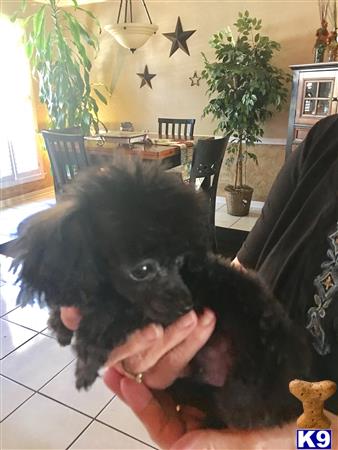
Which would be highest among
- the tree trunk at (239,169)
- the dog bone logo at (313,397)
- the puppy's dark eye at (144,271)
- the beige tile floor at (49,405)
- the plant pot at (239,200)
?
the puppy's dark eye at (144,271)

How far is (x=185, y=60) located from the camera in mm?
4238

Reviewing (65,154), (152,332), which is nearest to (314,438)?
(152,332)

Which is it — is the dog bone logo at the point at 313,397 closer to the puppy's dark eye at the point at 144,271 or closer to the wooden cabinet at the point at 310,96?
the puppy's dark eye at the point at 144,271

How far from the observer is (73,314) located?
0.57 metres

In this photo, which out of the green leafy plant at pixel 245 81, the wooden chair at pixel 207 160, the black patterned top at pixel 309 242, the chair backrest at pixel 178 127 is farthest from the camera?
the chair backrest at pixel 178 127

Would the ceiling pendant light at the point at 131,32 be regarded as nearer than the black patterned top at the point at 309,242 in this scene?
No

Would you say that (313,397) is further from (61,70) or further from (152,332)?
(61,70)

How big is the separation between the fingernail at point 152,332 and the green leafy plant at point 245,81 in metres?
3.12

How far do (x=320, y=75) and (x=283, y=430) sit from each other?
3.17 metres

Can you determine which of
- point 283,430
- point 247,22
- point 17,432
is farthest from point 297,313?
point 247,22

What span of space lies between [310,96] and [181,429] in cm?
324

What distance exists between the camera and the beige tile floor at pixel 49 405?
146cm

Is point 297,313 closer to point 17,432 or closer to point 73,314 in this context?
point 73,314

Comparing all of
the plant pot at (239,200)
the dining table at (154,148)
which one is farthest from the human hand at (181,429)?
the plant pot at (239,200)
